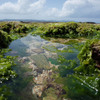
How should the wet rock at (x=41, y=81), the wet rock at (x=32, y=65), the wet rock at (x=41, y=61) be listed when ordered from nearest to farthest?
the wet rock at (x=41, y=81), the wet rock at (x=32, y=65), the wet rock at (x=41, y=61)

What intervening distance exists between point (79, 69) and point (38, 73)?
11.2 feet

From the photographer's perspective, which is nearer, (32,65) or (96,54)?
(96,54)

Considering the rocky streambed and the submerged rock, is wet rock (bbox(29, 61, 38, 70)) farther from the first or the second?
the submerged rock

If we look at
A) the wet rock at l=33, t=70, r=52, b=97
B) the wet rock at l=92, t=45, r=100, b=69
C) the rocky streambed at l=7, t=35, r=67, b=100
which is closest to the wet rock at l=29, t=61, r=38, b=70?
the rocky streambed at l=7, t=35, r=67, b=100

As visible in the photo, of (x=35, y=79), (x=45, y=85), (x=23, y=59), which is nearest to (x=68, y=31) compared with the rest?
(x=23, y=59)

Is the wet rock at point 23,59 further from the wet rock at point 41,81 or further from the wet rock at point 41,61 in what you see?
the wet rock at point 41,81

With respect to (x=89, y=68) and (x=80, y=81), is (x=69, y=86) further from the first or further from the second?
(x=89, y=68)

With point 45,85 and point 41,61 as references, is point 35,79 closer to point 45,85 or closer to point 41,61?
point 45,85

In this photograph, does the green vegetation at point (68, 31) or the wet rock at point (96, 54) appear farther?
the green vegetation at point (68, 31)

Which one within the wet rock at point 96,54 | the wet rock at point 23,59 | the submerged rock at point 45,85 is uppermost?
the wet rock at point 96,54

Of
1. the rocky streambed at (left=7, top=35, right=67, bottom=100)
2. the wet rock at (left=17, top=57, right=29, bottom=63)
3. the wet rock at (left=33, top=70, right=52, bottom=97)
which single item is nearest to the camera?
the rocky streambed at (left=7, top=35, right=67, bottom=100)

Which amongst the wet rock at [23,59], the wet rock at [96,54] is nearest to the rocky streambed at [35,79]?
the wet rock at [23,59]

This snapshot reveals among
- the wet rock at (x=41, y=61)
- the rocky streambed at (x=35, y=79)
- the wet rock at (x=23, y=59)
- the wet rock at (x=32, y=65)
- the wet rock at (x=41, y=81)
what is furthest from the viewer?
the wet rock at (x=23, y=59)

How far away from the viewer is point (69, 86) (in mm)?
7594
